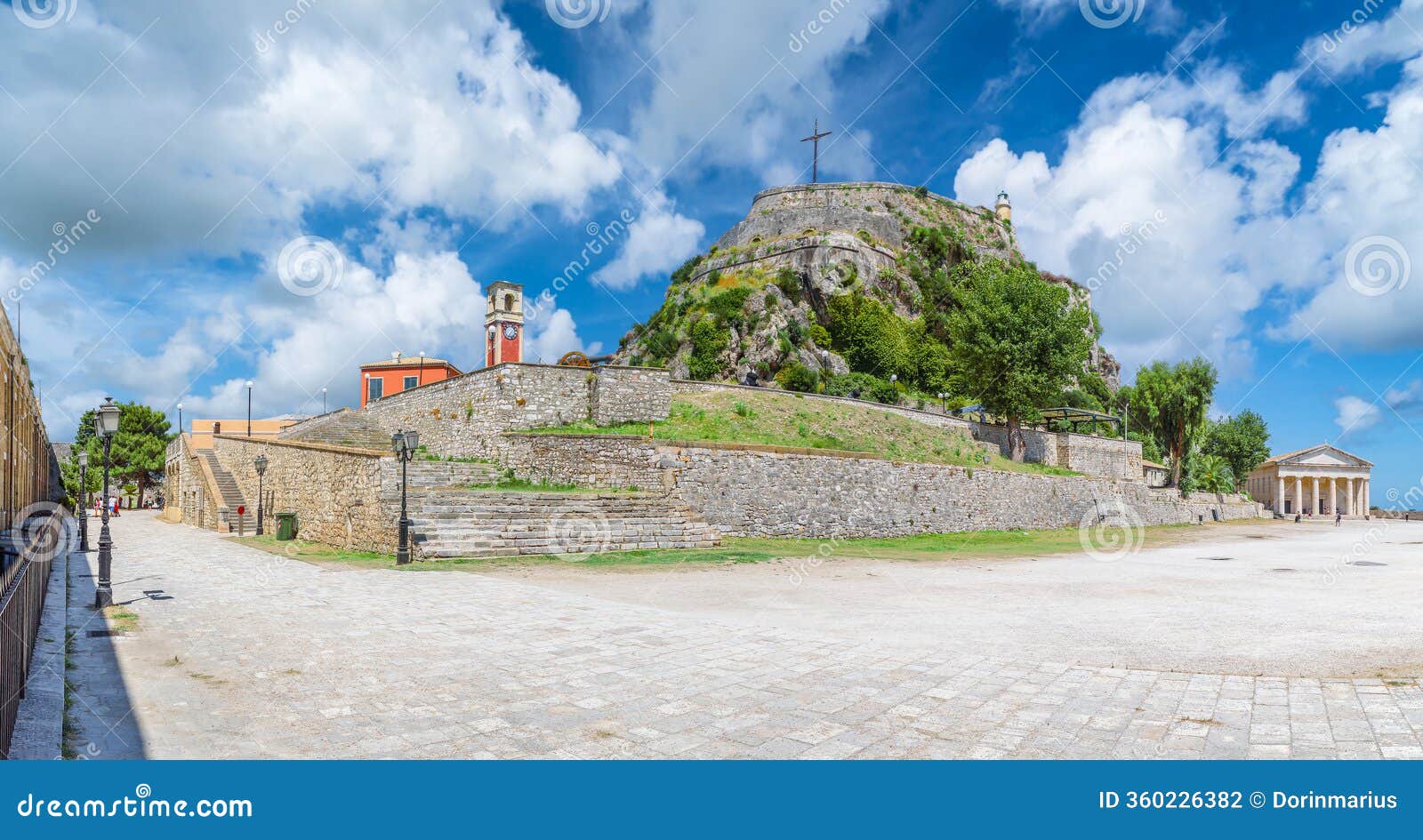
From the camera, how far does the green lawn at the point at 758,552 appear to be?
14789mm

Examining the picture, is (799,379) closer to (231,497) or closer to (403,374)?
(403,374)

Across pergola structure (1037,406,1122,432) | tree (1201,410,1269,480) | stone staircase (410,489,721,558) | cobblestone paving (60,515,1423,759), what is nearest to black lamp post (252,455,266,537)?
stone staircase (410,489,721,558)

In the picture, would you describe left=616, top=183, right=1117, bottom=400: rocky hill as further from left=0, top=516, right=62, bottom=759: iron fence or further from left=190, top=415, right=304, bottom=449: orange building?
left=0, top=516, right=62, bottom=759: iron fence

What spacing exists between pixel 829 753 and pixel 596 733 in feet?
4.47

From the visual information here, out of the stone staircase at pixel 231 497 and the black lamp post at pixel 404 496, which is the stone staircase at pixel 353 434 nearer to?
the stone staircase at pixel 231 497

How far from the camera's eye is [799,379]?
44.7 metres

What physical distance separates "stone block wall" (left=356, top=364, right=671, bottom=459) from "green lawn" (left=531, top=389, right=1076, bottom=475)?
56 cm

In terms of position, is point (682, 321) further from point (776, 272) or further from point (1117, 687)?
point (1117, 687)

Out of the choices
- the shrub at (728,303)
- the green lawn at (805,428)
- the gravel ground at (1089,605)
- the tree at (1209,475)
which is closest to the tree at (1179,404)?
the tree at (1209,475)

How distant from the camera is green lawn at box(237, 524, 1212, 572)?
14.8 metres

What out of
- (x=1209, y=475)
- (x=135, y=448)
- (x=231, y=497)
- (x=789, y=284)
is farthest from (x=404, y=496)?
(x=1209, y=475)

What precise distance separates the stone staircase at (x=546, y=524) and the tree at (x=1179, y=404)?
48152 millimetres

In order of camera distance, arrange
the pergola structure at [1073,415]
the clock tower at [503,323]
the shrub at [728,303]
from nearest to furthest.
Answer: the clock tower at [503,323] → the pergola structure at [1073,415] → the shrub at [728,303]

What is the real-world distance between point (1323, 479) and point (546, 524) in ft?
276
